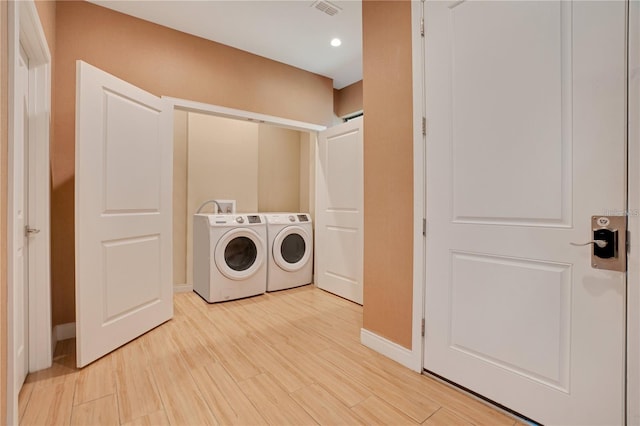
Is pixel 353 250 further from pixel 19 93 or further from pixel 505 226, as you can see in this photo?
pixel 19 93

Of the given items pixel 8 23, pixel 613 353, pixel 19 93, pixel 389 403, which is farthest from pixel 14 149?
pixel 613 353

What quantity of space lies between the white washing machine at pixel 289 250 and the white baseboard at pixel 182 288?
974mm

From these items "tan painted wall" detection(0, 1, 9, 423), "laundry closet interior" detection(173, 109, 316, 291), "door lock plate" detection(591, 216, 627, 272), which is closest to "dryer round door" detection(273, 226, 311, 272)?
"laundry closet interior" detection(173, 109, 316, 291)

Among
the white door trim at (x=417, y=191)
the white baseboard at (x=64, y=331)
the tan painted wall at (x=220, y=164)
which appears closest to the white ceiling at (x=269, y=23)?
the white door trim at (x=417, y=191)

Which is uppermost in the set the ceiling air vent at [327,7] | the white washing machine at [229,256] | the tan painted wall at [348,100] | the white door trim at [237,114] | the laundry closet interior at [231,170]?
the ceiling air vent at [327,7]

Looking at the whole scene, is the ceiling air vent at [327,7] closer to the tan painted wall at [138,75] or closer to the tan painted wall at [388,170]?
the tan painted wall at [388,170]

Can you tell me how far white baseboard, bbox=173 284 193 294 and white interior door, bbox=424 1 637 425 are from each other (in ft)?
9.49

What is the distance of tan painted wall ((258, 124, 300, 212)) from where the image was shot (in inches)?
172

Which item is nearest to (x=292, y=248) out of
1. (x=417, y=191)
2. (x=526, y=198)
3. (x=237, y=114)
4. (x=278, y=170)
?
(x=278, y=170)

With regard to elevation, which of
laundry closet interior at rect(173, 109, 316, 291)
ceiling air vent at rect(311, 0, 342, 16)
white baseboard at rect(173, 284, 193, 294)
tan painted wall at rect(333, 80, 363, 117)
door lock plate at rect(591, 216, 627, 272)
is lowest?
white baseboard at rect(173, 284, 193, 294)

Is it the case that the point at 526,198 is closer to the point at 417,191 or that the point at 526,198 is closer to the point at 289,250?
the point at 417,191

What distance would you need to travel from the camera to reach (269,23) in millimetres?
2715

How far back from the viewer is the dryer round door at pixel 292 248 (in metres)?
3.55

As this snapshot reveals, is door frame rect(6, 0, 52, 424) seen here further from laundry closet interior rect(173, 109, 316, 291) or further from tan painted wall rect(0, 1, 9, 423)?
laundry closet interior rect(173, 109, 316, 291)
